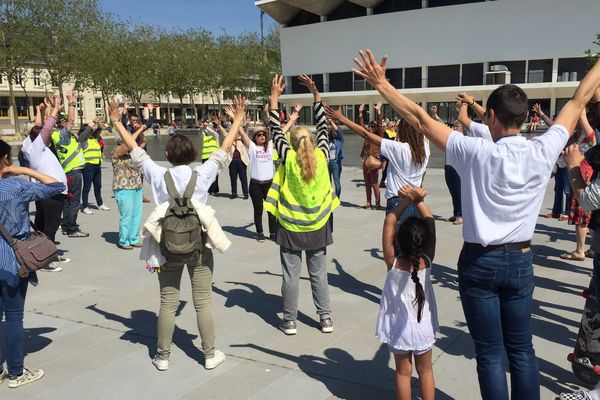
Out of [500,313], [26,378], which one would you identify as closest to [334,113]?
[500,313]

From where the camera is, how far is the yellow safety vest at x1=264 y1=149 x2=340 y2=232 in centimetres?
443

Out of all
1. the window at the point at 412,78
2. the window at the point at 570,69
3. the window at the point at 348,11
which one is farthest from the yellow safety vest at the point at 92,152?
the window at the point at 348,11

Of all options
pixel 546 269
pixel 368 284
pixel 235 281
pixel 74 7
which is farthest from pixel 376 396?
pixel 74 7

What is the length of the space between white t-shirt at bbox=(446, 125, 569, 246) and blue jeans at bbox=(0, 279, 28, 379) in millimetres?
3084

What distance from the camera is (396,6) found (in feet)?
175

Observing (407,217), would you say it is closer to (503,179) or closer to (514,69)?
(503,179)

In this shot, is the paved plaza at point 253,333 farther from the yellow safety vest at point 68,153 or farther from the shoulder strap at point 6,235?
the yellow safety vest at point 68,153

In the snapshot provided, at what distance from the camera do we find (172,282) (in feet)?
12.9

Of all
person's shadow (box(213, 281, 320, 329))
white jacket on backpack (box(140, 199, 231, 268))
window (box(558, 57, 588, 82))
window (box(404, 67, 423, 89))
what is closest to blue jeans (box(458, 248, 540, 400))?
white jacket on backpack (box(140, 199, 231, 268))

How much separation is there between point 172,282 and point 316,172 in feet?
4.85

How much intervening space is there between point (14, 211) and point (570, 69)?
5120 centimetres

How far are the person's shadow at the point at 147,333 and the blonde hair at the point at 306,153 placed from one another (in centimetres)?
169

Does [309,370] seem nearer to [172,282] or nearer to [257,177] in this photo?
[172,282]

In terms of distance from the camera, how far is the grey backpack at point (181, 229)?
3.68 metres
